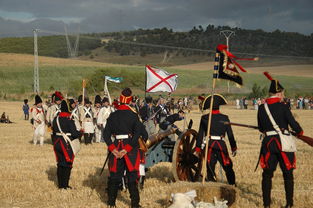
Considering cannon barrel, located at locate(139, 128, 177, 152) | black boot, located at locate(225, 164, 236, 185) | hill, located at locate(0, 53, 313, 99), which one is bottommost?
hill, located at locate(0, 53, 313, 99)

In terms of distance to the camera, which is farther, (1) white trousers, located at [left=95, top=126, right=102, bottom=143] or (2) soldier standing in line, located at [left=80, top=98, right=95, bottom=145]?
(1) white trousers, located at [left=95, top=126, right=102, bottom=143]

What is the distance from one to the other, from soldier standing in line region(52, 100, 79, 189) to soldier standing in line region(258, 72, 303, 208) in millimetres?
3807

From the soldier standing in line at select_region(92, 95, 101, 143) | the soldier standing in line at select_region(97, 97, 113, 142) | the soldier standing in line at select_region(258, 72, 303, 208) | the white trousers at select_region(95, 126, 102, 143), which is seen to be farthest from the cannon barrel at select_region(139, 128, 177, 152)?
the white trousers at select_region(95, 126, 102, 143)

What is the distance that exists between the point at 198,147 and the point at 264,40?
6203 inches

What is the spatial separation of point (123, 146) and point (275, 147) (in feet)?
7.30

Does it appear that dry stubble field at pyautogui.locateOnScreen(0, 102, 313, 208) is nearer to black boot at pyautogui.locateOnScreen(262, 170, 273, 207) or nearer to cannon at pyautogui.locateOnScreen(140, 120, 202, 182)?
black boot at pyautogui.locateOnScreen(262, 170, 273, 207)

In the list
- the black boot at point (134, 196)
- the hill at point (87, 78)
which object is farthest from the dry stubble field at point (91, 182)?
the hill at point (87, 78)

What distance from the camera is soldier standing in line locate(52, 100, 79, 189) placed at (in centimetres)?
992

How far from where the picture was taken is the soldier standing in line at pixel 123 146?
7.94 metres

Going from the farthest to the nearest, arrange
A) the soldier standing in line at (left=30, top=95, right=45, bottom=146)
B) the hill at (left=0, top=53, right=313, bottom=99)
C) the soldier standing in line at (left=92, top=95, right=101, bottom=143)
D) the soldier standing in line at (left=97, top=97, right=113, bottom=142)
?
the hill at (left=0, top=53, right=313, bottom=99) → the soldier standing in line at (left=92, top=95, right=101, bottom=143) → the soldier standing in line at (left=30, top=95, right=45, bottom=146) → the soldier standing in line at (left=97, top=97, right=113, bottom=142)

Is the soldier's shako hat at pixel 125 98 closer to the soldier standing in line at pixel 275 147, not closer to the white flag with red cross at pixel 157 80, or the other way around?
the soldier standing in line at pixel 275 147

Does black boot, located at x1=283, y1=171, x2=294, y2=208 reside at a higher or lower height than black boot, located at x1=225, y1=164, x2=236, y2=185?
higher

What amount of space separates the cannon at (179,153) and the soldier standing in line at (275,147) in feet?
6.05

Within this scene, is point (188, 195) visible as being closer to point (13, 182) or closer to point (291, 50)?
point (13, 182)
